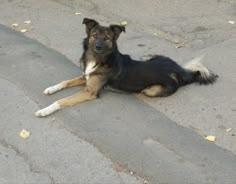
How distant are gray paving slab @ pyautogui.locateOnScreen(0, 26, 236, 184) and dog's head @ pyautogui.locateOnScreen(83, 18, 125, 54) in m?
0.68

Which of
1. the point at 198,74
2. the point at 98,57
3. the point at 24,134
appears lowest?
the point at 24,134

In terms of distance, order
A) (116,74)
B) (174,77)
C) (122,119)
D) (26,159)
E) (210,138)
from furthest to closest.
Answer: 1. (174,77)
2. (116,74)
3. (122,119)
4. (210,138)
5. (26,159)

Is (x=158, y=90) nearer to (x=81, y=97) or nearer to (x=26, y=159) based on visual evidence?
(x=81, y=97)

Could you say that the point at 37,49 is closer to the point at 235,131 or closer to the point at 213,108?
the point at 213,108

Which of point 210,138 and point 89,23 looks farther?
point 89,23

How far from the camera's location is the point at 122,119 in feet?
18.0

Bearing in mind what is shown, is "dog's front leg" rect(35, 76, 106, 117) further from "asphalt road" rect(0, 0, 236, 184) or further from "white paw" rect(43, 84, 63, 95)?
"white paw" rect(43, 84, 63, 95)

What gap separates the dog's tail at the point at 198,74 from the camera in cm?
624

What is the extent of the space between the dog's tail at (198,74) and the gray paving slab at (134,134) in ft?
2.83

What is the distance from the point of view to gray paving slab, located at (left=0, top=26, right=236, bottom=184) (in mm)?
4586

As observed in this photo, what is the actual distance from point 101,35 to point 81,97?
0.81 m

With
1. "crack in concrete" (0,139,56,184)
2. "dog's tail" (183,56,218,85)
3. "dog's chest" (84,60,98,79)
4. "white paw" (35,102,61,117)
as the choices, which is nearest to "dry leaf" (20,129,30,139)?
"crack in concrete" (0,139,56,184)

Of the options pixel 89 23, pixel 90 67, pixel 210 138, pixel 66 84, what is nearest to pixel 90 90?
pixel 90 67

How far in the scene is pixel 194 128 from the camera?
533cm
